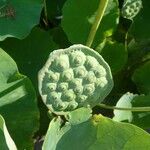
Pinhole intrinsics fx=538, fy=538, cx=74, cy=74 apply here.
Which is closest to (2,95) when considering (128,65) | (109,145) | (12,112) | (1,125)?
(12,112)

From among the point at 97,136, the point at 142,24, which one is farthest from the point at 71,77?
the point at 142,24

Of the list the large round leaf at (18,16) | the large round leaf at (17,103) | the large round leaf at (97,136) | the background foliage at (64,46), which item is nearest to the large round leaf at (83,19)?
the background foliage at (64,46)

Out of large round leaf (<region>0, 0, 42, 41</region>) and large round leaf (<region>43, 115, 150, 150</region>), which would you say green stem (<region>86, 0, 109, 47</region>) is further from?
large round leaf (<region>43, 115, 150, 150</region>)

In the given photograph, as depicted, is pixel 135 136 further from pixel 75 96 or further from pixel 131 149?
pixel 75 96

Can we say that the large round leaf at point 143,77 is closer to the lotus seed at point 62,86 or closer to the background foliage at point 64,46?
the background foliage at point 64,46

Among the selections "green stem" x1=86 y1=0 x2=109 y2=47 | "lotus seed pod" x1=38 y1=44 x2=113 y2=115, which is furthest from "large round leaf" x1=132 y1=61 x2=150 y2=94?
"lotus seed pod" x1=38 y1=44 x2=113 y2=115

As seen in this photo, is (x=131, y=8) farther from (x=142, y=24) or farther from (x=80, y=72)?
(x=80, y=72)
